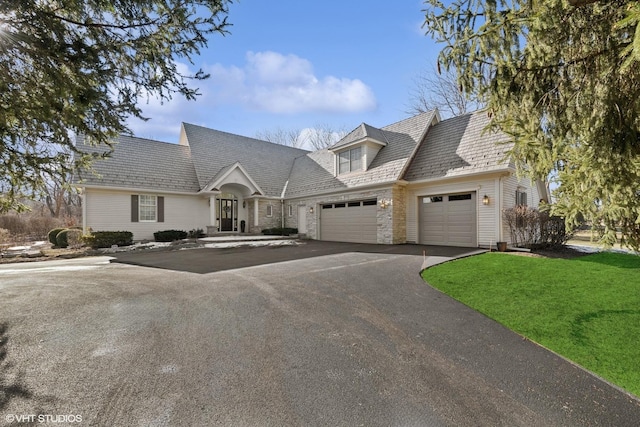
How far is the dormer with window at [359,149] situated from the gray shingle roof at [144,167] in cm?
904

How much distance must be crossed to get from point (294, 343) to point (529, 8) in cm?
531

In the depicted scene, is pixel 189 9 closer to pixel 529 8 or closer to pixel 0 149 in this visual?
pixel 0 149

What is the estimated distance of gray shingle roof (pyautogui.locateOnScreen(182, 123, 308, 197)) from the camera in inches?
748

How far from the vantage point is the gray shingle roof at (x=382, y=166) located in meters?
14.1

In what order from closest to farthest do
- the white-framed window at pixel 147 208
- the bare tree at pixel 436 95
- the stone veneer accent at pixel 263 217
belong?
1. the white-framed window at pixel 147 208
2. the stone veneer accent at pixel 263 217
3. the bare tree at pixel 436 95

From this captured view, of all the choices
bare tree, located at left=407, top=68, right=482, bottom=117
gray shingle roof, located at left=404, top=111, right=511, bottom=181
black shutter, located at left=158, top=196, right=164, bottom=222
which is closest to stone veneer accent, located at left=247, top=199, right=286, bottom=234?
black shutter, located at left=158, top=196, right=164, bottom=222

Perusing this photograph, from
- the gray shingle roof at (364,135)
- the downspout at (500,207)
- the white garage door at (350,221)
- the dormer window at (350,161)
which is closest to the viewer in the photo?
the downspout at (500,207)

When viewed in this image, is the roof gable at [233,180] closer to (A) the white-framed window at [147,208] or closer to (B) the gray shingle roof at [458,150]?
(A) the white-framed window at [147,208]

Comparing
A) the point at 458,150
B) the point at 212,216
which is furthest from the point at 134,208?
the point at 458,150

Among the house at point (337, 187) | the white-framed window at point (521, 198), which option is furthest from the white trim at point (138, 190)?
the white-framed window at point (521, 198)

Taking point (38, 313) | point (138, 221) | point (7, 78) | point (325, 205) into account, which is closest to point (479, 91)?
point (7, 78)

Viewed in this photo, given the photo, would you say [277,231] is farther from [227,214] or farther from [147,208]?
[147,208]

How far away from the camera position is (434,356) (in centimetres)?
331

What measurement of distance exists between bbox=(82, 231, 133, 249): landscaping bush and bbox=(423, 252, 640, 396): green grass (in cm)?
1409
